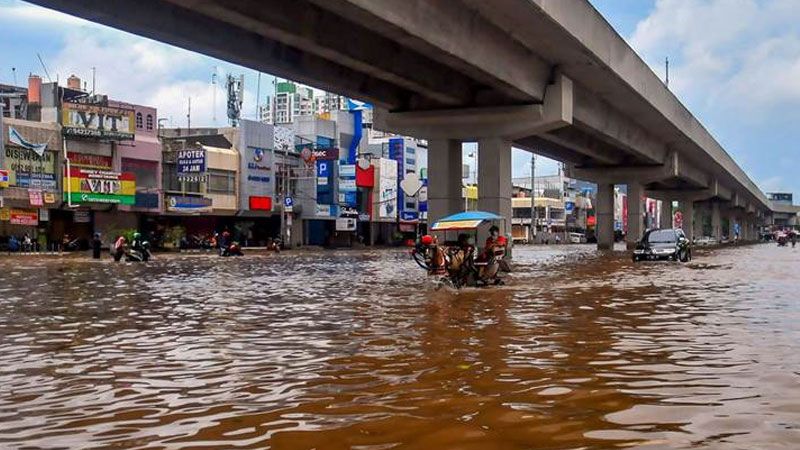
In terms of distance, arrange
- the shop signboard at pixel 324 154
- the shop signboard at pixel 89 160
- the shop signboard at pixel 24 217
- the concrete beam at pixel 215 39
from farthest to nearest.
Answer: the shop signboard at pixel 324 154 → the shop signboard at pixel 89 160 → the shop signboard at pixel 24 217 → the concrete beam at pixel 215 39

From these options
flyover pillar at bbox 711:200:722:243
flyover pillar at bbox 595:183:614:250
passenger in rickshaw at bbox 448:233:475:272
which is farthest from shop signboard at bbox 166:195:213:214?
flyover pillar at bbox 711:200:722:243

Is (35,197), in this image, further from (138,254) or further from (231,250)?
(138,254)

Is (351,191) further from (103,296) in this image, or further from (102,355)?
(102,355)

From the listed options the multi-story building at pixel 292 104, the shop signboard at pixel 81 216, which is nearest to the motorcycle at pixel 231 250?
the shop signboard at pixel 81 216

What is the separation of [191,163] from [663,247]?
32.1 meters

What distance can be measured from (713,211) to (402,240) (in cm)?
4709

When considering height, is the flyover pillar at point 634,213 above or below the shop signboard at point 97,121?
below

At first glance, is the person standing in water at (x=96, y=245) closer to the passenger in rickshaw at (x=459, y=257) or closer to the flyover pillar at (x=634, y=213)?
the passenger in rickshaw at (x=459, y=257)

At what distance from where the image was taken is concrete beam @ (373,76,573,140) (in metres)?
30.5

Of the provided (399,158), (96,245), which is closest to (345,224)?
(399,158)

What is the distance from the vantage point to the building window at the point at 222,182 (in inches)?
2202

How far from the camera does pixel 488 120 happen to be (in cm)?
3212

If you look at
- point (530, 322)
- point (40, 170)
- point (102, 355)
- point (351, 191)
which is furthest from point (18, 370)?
point (351, 191)

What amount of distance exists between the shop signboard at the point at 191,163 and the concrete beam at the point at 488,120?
21739 millimetres
